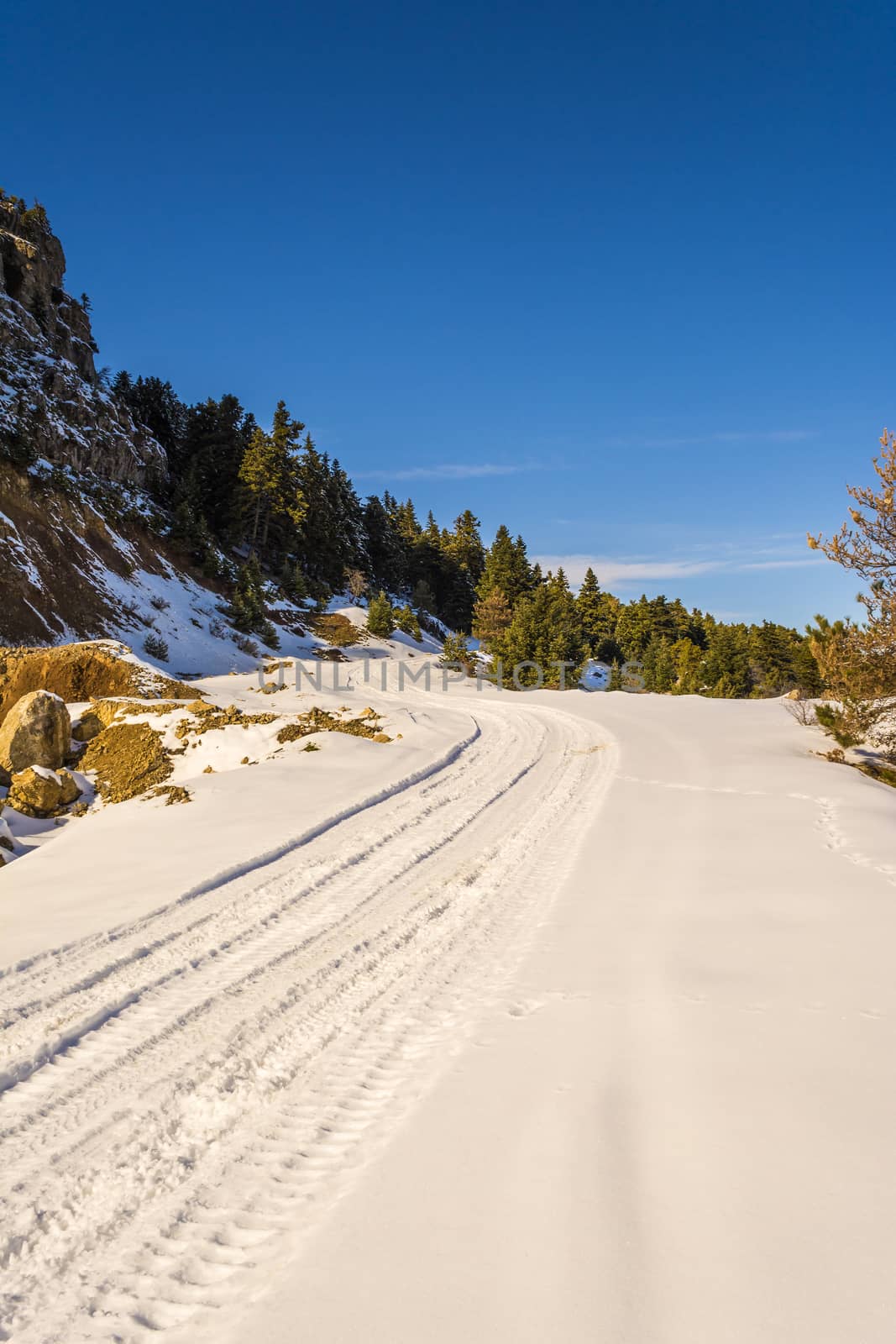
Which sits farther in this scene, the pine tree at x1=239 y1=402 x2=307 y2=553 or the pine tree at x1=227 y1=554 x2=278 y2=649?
the pine tree at x1=239 y1=402 x2=307 y2=553

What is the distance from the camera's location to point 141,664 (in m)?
14.7

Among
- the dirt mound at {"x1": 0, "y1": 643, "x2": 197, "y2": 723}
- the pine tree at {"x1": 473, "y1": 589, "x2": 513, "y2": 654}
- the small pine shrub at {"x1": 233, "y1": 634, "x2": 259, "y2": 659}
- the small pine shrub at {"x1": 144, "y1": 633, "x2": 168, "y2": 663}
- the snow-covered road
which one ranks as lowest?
the snow-covered road

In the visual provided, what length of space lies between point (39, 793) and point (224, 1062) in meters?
7.13

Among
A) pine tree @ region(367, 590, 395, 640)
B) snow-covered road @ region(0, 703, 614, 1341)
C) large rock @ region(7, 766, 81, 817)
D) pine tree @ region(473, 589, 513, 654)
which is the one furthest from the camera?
pine tree @ region(473, 589, 513, 654)

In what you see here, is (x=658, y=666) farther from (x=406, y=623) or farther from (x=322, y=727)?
(x=322, y=727)

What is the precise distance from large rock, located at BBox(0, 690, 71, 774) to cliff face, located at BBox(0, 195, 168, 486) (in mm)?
18839

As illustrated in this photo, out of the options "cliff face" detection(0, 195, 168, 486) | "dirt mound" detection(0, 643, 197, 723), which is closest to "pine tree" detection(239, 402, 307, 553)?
"cliff face" detection(0, 195, 168, 486)

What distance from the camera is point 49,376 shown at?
29.5 metres

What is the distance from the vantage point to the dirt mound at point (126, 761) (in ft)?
32.4

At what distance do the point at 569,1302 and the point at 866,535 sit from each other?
12544mm

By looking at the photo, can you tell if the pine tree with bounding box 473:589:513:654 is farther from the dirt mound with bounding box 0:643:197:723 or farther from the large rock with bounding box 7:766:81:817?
the large rock with bounding box 7:766:81:817

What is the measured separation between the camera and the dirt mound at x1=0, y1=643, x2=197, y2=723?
13125mm

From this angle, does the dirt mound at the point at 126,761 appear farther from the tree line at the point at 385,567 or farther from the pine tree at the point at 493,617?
the pine tree at the point at 493,617

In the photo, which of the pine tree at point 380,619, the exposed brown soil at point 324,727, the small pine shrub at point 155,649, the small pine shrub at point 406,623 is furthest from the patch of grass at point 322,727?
the small pine shrub at point 406,623
